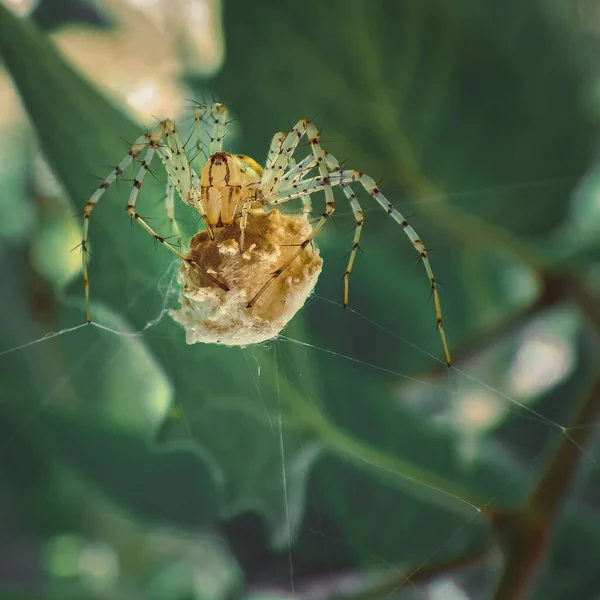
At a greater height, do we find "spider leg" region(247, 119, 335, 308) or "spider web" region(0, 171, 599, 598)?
"spider leg" region(247, 119, 335, 308)

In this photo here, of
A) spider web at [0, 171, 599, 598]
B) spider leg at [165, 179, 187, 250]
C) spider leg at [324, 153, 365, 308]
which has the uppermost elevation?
spider leg at [324, 153, 365, 308]

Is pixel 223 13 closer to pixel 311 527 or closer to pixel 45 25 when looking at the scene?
pixel 45 25

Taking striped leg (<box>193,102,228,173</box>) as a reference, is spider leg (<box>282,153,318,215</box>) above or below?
below

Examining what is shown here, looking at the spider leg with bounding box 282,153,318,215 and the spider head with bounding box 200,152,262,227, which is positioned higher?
the spider leg with bounding box 282,153,318,215

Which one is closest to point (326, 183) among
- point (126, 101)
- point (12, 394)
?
point (126, 101)

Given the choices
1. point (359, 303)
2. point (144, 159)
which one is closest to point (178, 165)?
point (144, 159)

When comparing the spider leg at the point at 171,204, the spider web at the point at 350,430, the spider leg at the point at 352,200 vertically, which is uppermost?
the spider leg at the point at 352,200

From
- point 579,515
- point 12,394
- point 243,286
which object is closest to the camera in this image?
point 243,286
